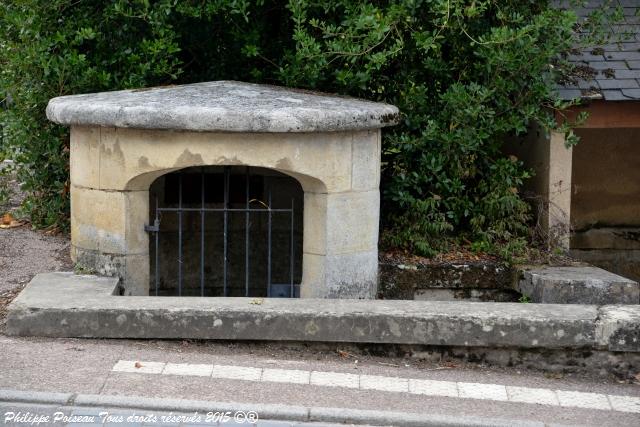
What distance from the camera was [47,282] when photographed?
7199 millimetres

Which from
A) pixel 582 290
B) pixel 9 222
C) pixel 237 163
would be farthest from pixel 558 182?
pixel 9 222

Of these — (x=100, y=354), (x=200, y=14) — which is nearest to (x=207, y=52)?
(x=200, y=14)

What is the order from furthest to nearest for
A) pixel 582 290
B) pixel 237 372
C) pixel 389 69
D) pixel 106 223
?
pixel 389 69, pixel 582 290, pixel 106 223, pixel 237 372

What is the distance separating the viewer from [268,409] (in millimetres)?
5441

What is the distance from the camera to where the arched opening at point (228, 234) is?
358 inches

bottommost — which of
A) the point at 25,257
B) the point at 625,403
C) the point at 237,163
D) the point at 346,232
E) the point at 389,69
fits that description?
the point at 625,403

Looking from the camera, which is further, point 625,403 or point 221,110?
point 221,110

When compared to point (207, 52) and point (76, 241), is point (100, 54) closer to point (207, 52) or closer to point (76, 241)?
point (207, 52)

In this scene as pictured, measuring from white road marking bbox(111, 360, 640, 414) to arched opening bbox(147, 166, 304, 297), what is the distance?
2.95m

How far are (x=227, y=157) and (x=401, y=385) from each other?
7.15ft

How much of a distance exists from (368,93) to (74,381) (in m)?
4.06

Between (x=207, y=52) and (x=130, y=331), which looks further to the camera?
(x=207, y=52)

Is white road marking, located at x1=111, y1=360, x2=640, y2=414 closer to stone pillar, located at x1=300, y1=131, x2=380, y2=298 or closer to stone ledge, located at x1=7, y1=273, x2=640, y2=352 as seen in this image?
stone ledge, located at x1=7, y1=273, x2=640, y2=352

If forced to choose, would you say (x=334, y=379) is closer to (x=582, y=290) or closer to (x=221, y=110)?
(x=221, y=110)
